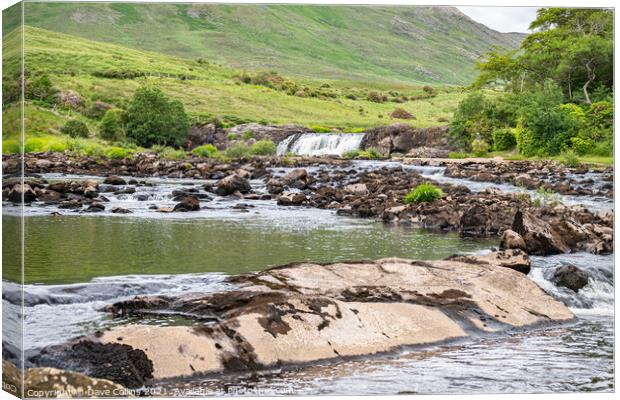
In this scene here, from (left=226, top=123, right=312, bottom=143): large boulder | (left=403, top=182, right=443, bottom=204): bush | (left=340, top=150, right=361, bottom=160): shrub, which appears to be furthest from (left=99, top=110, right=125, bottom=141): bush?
(left=403, top=182, right=443, bottom=204): bush

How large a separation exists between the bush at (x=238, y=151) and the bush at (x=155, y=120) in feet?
6.23

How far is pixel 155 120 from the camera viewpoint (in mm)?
24000

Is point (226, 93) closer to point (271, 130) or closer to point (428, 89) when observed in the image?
point (271, 130)

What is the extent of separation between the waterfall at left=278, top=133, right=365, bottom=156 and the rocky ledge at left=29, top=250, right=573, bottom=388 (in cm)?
1455

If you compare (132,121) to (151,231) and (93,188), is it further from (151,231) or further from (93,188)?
(151,231)

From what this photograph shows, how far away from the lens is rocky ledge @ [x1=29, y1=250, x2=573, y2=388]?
636cm

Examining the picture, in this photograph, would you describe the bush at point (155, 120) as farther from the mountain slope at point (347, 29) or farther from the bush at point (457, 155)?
the bush at point (457, 155)

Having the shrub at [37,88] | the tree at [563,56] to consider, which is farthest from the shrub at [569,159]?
the shrub at [37,88]

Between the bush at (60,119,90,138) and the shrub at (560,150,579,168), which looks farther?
the bush at (60,119,90,138)

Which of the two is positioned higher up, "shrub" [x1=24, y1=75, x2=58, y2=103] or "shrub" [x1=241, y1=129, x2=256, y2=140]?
"shrub" [x1=24, y1=75, x2=58, y2=103]

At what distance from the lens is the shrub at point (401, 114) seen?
58.1 ft

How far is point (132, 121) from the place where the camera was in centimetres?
2531

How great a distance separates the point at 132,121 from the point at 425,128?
38.0 feet

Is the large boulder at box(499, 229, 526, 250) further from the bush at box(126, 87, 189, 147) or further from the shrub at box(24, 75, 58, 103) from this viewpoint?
the bush at box(126, 87, 189, 147)
